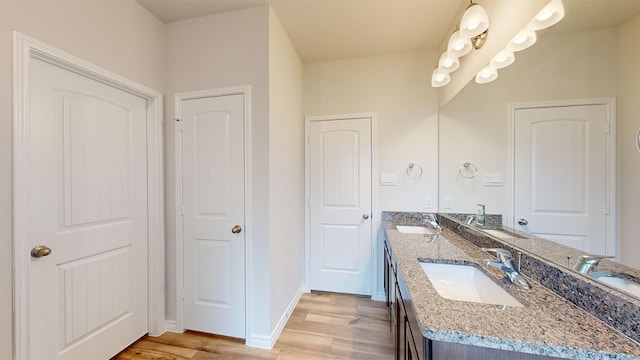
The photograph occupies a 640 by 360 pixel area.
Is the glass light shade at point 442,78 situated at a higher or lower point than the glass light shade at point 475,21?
lower

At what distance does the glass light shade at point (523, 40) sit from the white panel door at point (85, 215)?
2578mm

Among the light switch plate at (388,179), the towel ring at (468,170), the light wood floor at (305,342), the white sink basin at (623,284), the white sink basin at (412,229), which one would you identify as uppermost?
the towel ring at (468,170)

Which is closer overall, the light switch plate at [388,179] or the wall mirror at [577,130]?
the wall mirror at [577,130]

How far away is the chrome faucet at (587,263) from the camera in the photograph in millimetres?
815

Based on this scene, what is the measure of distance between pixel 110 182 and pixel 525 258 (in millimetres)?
2586

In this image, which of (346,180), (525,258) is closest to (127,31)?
(346,180)

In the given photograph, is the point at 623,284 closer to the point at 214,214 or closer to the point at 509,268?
the point at 509,268

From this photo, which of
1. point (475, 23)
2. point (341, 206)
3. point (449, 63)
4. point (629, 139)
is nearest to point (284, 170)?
point (341, 206)

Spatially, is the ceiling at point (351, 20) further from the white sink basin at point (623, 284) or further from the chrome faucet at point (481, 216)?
the white sink basin at point (623, 284)

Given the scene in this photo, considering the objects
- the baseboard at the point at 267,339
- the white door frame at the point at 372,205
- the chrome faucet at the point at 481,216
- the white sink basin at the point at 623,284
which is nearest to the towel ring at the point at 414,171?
the white door frame at the point at 372,205

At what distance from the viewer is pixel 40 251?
50.5 inches

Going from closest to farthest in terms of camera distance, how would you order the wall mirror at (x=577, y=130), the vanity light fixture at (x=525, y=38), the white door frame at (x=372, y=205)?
the wall mirror at (x=577, y=130) → the vanity light fixture at (x=525, y=38) → the white door frame at (x=372, y=205)

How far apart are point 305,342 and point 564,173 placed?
78.2 inches

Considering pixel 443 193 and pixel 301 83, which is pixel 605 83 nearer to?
pixel 443 193
